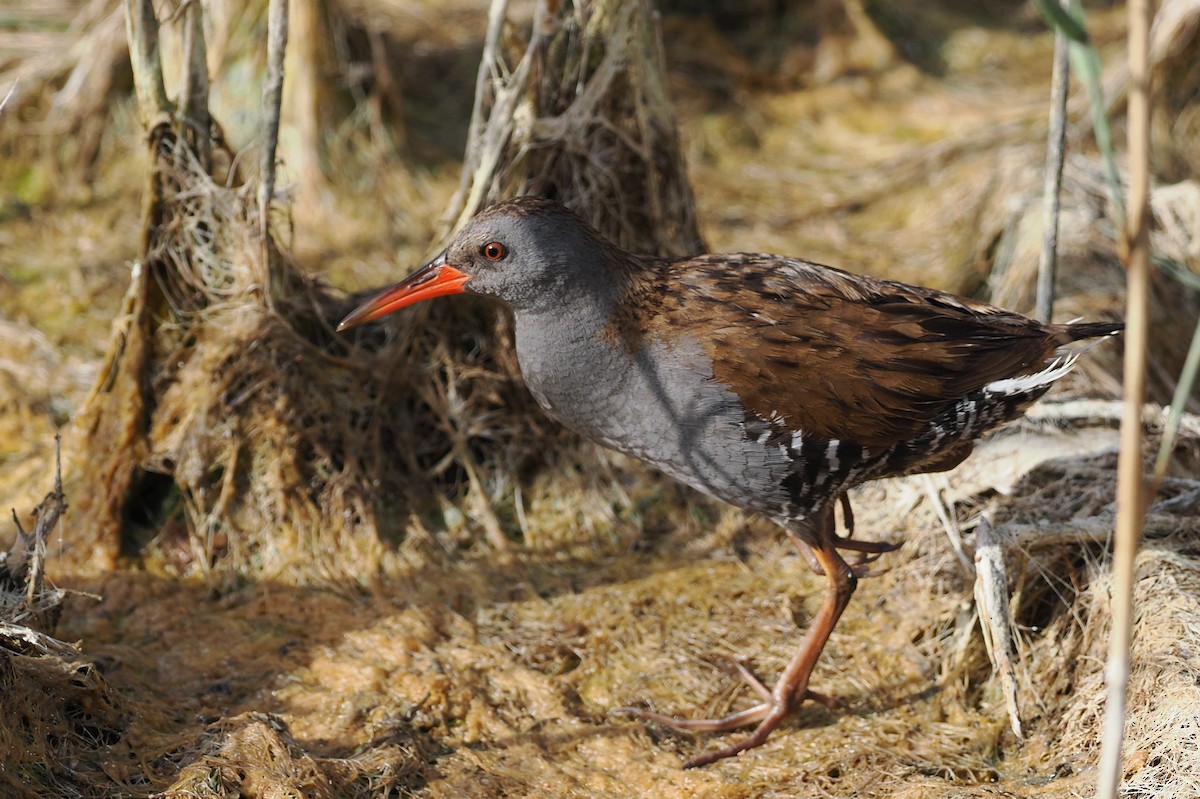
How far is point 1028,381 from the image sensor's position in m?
3.45

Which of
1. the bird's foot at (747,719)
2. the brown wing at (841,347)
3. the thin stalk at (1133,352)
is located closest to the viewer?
the thin stalk at (1133,352)

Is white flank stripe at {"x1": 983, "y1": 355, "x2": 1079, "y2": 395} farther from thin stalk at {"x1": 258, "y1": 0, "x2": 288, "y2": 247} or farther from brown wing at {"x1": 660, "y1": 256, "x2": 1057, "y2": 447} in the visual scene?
thin stalk at {"x1": 258, "y1": 0, "x2": 288, "y2": 247}

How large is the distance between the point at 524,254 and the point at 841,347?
97 centimetres

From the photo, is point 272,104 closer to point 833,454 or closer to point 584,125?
point 584,125

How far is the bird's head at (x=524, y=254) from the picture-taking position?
3.47m

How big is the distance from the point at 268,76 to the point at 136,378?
1164 mm

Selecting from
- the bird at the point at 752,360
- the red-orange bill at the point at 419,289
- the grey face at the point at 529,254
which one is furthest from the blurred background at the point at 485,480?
the grey face at the point at 529,254

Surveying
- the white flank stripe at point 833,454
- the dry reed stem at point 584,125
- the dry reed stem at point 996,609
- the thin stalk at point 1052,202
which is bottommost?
the dry reed stem at point 996,609

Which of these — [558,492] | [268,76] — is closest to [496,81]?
[268,76]

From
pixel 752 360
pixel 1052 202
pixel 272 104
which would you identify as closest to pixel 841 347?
pixel 752 360

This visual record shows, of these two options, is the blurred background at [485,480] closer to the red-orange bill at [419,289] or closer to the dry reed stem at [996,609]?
the dry reed stem at [996,609]

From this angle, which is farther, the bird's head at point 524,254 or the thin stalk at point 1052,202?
the thin stalk at point 1052,202

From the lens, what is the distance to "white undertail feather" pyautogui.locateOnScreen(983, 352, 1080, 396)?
136 inches

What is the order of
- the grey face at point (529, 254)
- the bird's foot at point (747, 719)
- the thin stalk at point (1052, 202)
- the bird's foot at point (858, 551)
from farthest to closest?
the thin stalk at point (1052, 202) → the bird's foot at point (858, 551) → the bird's foot at point (747, 719) → the grey face at point (529, 254)
